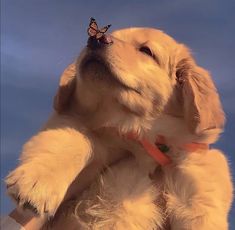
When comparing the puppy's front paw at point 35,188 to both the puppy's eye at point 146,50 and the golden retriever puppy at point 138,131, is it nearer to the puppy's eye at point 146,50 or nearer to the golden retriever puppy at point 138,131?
→ the golden retriever puppy at point 138,131

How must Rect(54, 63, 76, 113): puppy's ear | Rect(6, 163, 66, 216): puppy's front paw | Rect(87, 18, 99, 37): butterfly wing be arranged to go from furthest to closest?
1. Rect(54, 63, 76, 113): puppy's ear
2. Rect(87, 18, 99, 37): butterfly wing
3. Rect(6, 163, 66, 216): puppy's front paw

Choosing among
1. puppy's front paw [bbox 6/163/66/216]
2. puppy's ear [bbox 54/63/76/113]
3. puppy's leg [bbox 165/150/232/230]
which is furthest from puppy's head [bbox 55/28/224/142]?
puppy's front paw [bbox 6/163/66/216]

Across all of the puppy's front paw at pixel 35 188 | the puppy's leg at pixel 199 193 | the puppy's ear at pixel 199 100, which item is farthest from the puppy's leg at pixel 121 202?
the puppy's ear at pixel 199 100

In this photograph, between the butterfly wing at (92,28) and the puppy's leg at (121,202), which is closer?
the puppy's leg at (121,202)

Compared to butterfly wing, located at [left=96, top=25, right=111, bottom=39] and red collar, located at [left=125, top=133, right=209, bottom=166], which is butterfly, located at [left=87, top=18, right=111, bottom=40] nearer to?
butterfly wing, located at [left=96, top=25, right=111, bottom=39]

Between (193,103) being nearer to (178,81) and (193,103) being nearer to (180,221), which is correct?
(178,81)

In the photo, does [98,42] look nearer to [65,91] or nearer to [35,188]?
[65,91]
